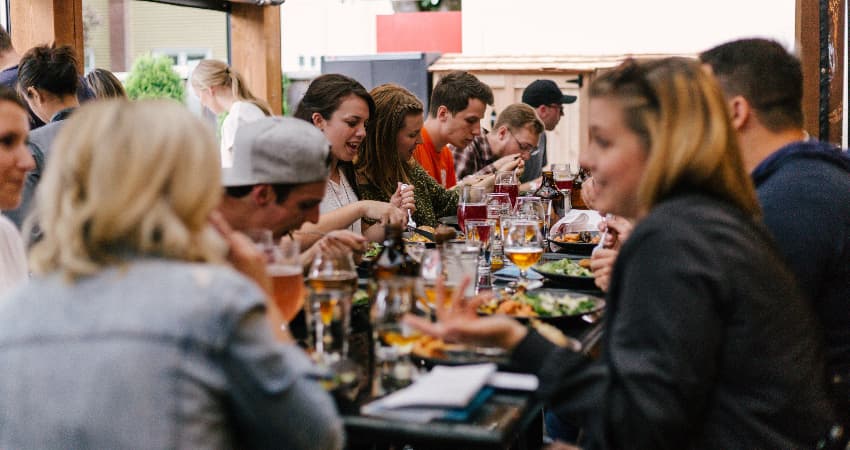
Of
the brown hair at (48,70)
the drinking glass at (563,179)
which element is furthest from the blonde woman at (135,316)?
the drinking glass at (563,179)

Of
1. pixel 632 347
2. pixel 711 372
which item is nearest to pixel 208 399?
pixel 632 347

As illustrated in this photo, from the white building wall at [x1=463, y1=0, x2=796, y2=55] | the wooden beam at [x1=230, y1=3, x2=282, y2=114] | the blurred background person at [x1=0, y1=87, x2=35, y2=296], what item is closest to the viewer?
the blurred background person at [x1=0, y1=87, x2=35, y2=296]

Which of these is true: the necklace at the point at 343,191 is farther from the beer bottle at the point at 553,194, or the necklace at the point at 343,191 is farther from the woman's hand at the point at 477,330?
the woman's hand at the point at 477,330

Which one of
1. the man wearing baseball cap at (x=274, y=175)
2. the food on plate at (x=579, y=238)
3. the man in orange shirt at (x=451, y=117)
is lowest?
the food on plate at (x=579, y=238)

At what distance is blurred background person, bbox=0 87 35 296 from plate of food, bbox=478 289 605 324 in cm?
110

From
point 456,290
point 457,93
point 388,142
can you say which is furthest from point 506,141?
point 456,290

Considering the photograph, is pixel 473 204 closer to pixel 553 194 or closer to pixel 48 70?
pixel 553 194

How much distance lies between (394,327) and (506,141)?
17.2 ft

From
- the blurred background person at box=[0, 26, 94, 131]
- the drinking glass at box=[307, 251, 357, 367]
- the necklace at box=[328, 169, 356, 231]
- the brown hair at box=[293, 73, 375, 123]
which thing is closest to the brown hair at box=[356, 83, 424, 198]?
the necklace at box=[328, 169, 356, 231]

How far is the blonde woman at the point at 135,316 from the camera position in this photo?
1261 millimetres

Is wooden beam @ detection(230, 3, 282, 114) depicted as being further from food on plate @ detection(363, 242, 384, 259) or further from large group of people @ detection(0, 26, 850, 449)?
large group of people @ detection(0, 26, 850, 449)

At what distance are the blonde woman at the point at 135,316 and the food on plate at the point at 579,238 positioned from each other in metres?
2.53

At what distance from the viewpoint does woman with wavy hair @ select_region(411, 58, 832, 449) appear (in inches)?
60.3

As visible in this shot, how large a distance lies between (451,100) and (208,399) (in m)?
4.60
